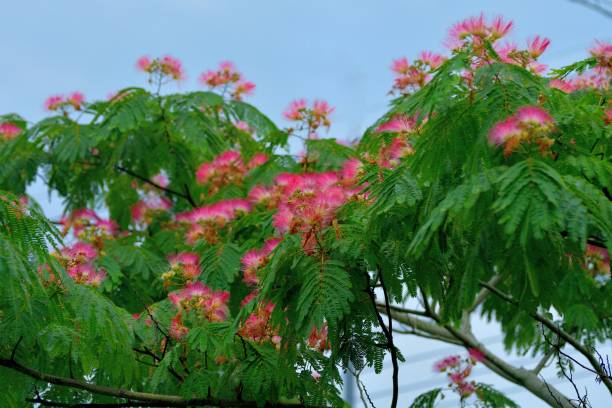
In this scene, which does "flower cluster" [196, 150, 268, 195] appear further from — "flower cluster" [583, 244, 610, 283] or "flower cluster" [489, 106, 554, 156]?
"flower cluster" [489, 106, 554, 156]

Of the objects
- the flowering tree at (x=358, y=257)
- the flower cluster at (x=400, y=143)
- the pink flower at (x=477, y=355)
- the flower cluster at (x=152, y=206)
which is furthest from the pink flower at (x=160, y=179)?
the flower cluster at (x=400, y=143)

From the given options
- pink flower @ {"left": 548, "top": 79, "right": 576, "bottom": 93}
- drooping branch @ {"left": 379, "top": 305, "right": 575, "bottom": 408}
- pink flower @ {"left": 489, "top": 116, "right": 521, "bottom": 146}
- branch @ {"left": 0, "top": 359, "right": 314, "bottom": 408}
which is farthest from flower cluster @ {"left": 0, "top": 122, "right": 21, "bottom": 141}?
pink flower @ {"left": 489, "top": 116, "right": 521, "bottom": 146}

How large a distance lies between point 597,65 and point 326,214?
159 centimetres

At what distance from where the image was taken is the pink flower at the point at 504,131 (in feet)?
12.4

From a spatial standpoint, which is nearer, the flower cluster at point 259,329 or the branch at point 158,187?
the flower cluster at point 259,329

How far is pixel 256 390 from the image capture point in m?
4.73

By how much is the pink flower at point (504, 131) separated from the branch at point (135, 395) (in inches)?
64.4

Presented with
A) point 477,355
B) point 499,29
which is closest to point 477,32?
point 499,29

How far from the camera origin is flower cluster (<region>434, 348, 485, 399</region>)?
6.82m

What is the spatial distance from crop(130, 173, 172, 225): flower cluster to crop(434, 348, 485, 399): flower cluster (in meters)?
2.62

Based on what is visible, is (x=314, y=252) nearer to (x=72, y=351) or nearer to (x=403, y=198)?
(x=403, y=198)

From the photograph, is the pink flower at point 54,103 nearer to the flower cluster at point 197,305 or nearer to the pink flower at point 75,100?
the pink flower at point 75,100

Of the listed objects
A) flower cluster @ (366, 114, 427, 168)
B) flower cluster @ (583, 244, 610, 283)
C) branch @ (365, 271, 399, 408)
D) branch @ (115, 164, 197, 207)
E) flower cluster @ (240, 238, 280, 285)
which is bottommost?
branch @ (365, 271, 399, 408)

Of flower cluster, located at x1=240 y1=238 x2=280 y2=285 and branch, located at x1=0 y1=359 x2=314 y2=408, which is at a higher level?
flower cluster, located at x1=240 y1=238 x2=280 y2=285
